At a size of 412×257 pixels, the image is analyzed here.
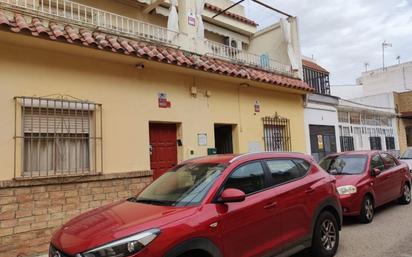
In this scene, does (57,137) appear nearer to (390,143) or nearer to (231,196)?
(231,196)

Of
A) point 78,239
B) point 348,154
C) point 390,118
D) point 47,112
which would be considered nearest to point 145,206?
point 78,239

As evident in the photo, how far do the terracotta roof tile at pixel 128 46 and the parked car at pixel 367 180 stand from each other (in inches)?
135

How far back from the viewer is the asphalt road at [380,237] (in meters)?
5.68

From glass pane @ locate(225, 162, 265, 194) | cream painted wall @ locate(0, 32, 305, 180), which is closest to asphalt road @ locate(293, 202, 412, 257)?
glass pane @ locate(225, 162, 265, 194)

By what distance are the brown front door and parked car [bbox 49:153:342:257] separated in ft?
11.5

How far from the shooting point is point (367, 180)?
26.6ft

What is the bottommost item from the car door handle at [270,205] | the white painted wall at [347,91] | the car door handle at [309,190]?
the car door handle at [270,205]

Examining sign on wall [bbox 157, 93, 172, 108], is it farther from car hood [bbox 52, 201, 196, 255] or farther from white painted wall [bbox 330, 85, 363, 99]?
white painted wall [bbox 330, 85, 363, 99]

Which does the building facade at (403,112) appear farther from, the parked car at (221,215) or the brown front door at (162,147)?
the parked car at (221,215)

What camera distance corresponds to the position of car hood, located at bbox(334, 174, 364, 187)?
7820mm

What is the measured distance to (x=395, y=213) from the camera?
8.71 meters

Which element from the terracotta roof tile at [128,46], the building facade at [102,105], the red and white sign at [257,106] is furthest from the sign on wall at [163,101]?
the red and white sign at [257,106]

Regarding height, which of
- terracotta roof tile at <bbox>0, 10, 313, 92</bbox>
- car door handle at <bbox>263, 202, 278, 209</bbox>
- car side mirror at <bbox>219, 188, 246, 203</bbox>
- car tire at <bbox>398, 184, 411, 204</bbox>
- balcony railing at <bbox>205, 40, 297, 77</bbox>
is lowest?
car tire at <bbox>398, 184, 411, 204</bbox>

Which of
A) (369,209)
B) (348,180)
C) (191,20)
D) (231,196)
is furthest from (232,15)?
(231,196)
